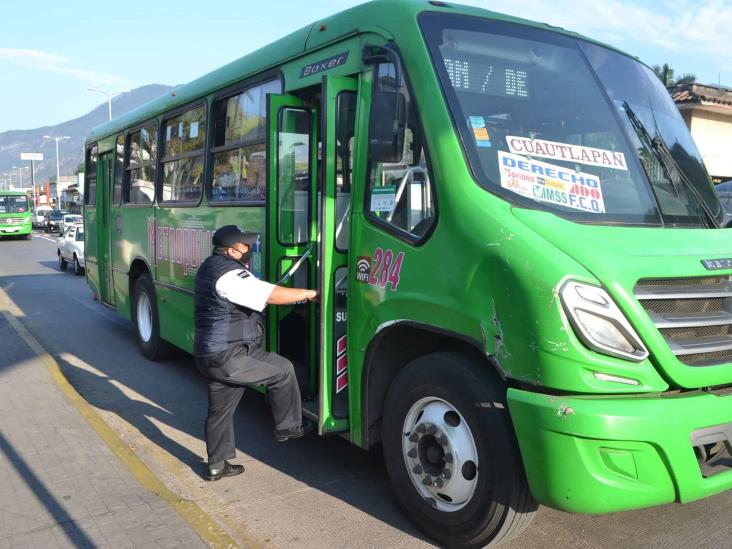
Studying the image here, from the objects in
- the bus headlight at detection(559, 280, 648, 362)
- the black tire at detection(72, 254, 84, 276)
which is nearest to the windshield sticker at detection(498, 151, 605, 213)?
the bus headlight at detection(559, 280, 648, 362)

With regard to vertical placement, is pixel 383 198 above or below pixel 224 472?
above

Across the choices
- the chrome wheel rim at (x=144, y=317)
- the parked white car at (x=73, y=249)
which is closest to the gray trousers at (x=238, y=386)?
the chrome wheel rim at (x=144, y=317)

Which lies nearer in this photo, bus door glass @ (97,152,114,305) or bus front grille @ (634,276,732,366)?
bus front grille @ (634,276,732,366)

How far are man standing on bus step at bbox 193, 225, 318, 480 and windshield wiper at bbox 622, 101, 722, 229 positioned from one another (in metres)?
2.19

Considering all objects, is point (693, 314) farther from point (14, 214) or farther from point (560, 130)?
point (14, 214)

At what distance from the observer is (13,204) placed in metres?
34.4

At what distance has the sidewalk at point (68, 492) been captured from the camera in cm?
361

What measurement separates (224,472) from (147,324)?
4.05 meters

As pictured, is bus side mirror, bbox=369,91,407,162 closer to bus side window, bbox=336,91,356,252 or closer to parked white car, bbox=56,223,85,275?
bus side window, bbox=336,91,356,252

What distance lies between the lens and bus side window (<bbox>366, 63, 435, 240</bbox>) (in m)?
3.46

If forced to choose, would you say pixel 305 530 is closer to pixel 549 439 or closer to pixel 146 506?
pixel 146 506

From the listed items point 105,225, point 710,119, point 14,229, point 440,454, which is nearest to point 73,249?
point 105,225

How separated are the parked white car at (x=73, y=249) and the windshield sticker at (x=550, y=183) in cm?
1656

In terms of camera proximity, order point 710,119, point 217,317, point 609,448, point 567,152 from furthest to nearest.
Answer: point 710,119
point 217,317
point 567,152
point 609,448
